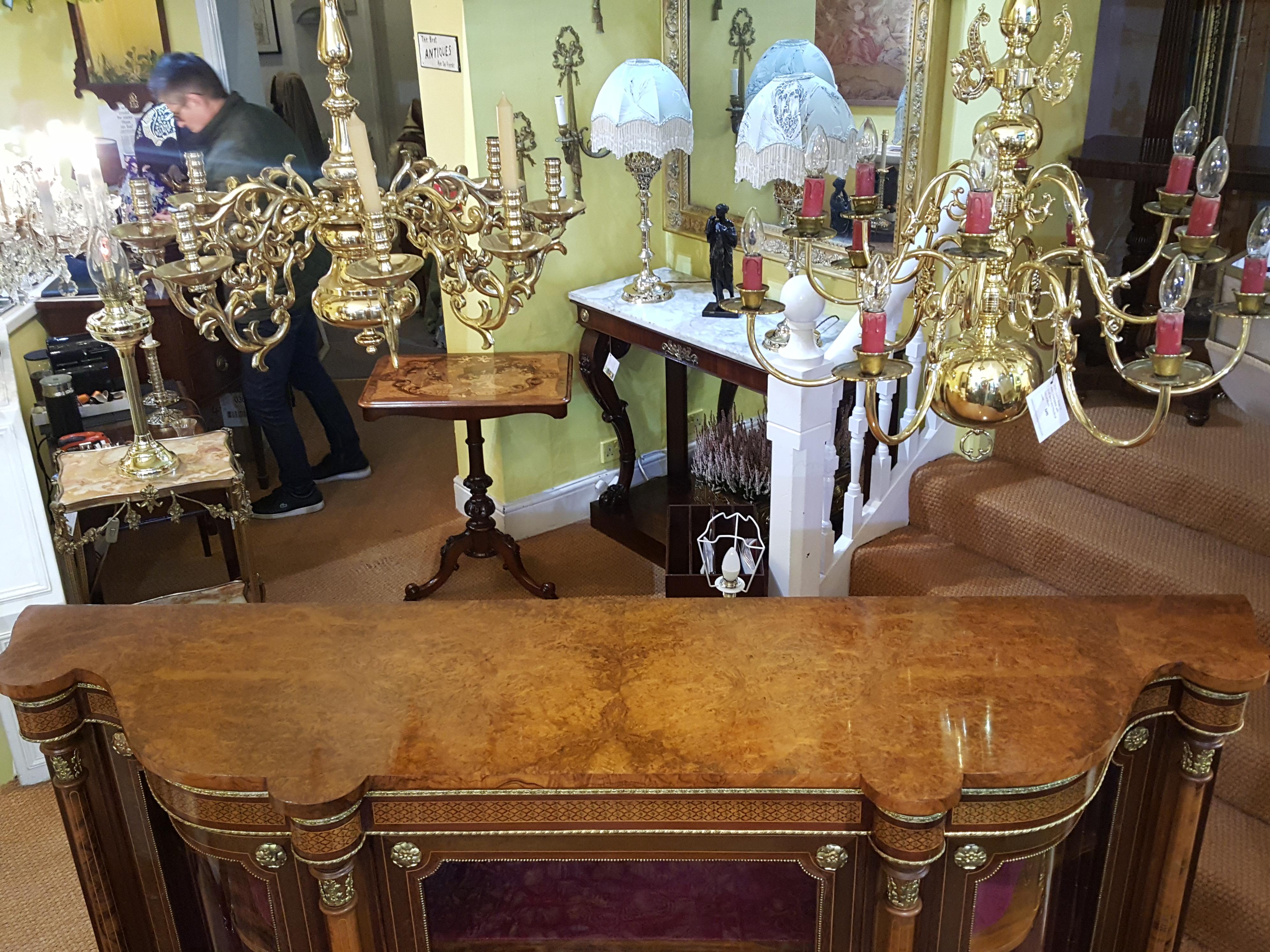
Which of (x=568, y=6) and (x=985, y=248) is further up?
(x=568, y=6)

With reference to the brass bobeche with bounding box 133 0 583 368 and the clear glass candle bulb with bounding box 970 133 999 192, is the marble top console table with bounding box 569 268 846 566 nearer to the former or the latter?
the brass bobeche with bounding box 133 0 583 368

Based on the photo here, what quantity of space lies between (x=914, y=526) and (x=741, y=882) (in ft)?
6.23

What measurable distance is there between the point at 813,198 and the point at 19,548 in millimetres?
2566

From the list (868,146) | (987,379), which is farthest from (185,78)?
(987,379)

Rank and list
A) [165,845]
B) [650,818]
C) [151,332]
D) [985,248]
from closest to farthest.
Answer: [985,248], [650,818], [165,845], [151,332]

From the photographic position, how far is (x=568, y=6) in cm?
402

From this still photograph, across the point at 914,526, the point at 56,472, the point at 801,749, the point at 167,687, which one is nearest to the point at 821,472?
the point at 914,526

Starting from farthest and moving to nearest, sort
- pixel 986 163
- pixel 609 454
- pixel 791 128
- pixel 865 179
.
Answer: pixel 609 454 → pixel 791 128 → pixel 865 179 → pixel 986 163

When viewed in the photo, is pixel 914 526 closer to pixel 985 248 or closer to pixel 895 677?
pixel 895 677

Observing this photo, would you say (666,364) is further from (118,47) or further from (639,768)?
(639,768)

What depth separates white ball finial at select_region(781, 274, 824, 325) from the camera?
2.79m

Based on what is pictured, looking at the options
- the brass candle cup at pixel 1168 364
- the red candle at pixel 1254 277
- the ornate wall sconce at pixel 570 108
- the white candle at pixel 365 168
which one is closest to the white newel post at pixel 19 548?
the ornate wall sconce at pixel 570 108

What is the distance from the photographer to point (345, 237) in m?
1.81

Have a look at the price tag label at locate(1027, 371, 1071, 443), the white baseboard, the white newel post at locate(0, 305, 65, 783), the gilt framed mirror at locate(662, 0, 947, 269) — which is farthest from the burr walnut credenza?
the white baseboard
